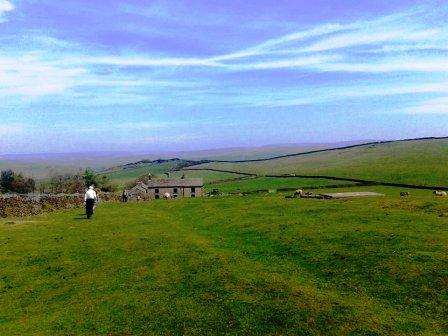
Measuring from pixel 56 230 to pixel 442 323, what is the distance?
3233 cm

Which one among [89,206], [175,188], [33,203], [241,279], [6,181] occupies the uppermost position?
[6,181]

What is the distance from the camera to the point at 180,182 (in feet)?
439

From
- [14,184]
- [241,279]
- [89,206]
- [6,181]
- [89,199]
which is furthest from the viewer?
[14,184]

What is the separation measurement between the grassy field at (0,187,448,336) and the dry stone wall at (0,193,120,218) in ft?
69.1

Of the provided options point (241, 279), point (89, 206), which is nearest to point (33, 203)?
point (89, 206)

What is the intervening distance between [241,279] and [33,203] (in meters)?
46.8

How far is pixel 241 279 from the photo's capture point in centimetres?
1948

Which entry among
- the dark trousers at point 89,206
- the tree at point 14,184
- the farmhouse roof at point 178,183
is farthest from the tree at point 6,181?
the dark trousers at point 89,206

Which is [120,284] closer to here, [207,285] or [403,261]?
[207,285]

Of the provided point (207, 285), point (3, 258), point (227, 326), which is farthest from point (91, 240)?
point (227, 326)

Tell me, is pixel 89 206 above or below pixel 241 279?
above

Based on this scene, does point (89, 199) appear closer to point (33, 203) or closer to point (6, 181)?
point (33, 203)

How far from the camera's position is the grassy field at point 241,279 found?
613 inches

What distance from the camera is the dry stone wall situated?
5294 cm
